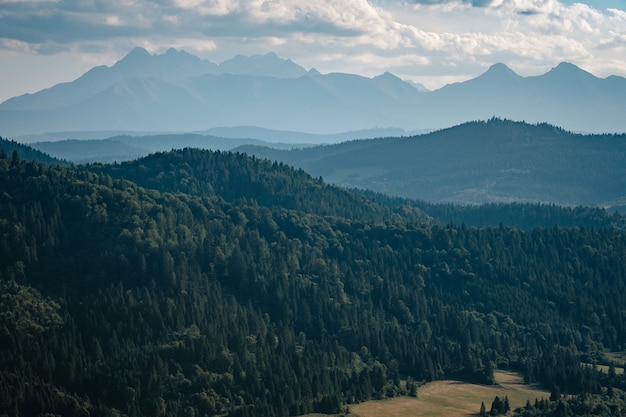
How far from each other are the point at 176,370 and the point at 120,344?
1333 cm

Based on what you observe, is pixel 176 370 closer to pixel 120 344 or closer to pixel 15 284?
pixel 120 344

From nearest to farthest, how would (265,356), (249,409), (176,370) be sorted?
(249,409) < (176,370) < (265,356)

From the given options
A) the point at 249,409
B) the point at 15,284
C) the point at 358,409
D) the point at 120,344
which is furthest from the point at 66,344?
the point at 358,409

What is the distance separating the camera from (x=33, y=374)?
16738 cm

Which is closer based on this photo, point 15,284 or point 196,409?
point 196,409

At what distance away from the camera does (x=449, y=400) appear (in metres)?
184

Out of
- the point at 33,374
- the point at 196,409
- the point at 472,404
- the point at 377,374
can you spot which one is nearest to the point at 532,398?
the point at 472,404

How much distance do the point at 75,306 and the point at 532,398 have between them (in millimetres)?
85727

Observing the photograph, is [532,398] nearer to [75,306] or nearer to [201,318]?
[201,318]

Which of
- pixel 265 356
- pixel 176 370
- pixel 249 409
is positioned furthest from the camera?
pixel 265 356

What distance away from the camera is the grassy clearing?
173750 mm

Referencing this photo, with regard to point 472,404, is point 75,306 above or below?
above

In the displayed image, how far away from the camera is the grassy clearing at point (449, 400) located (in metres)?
174

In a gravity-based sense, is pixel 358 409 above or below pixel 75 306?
below
